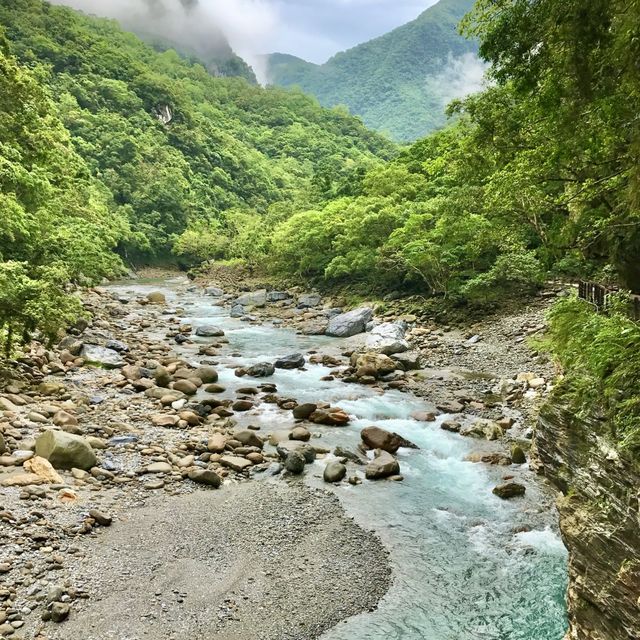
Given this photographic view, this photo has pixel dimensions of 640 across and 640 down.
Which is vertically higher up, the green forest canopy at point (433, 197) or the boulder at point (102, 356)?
the green forest canopy at point (433, 197)

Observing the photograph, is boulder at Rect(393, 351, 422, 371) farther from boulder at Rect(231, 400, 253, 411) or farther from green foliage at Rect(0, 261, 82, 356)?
green foliage at Rect(0, 261, 82, 356)

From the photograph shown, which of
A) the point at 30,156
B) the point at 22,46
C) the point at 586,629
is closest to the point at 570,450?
the point at 586,629

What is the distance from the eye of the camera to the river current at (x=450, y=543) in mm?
6793

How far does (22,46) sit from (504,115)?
101718 millimetres

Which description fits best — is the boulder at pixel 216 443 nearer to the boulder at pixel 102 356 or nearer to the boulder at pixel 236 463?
the boulder at pixel 236 463

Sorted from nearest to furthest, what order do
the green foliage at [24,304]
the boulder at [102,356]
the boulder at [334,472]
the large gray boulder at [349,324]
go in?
1. the boulder at [334,472]
2. the green foliage at [24,304]
3. the boulder at [102,356]
4. the large gray boulder at [349,324]

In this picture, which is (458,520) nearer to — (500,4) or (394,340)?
(500,4)

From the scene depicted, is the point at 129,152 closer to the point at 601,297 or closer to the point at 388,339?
the point at 388,339

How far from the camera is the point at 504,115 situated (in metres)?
11.6

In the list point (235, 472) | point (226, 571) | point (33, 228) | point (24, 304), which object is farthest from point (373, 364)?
point (33, 228)

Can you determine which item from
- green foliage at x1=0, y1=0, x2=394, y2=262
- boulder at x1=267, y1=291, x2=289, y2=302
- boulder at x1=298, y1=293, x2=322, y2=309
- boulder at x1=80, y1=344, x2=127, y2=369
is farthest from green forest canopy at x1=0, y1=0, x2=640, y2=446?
boulder at x1=267, y1=291, x2=289, y2=302


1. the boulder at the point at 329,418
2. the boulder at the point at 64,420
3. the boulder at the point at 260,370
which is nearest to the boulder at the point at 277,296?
the boulder at the point at 260,370

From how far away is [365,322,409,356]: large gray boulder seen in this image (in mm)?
21250

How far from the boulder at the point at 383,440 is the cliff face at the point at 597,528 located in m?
6.19
